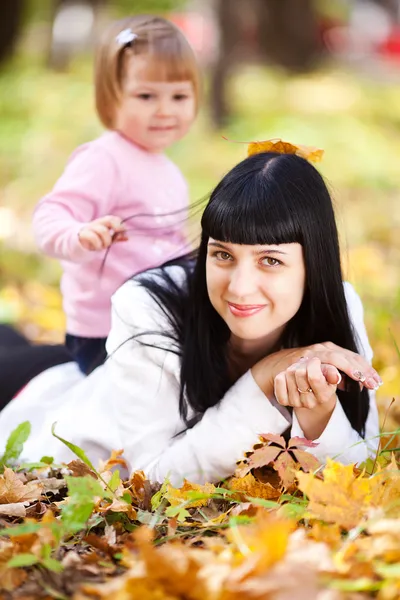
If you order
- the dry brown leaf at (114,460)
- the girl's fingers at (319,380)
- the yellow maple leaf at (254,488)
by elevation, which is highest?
the girl's fingers at (319,380)

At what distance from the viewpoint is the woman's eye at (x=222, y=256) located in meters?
2.35

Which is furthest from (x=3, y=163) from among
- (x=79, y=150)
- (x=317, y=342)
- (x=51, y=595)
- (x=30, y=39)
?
(x=30, y=39)

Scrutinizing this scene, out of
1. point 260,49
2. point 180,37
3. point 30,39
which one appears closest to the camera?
point 180,37

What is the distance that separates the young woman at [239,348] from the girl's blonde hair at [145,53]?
2.14 ft

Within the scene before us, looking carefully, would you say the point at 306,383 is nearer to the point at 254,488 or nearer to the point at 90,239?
the point at 254,488

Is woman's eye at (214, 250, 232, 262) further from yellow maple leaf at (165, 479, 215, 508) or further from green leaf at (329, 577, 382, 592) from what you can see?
green leaf at (329, 577, 382, 592)

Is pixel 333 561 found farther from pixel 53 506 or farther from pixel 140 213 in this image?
pixel 140 213

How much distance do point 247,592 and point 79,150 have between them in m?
1.97

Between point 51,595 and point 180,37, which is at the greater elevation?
point 180,37

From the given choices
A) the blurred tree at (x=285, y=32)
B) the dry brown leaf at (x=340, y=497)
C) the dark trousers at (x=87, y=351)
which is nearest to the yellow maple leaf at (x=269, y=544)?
the dry brown leaf at (x=340, y=497)

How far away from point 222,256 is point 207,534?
743mm

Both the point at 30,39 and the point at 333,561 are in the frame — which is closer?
the point at 333,561

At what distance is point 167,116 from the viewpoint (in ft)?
9.75

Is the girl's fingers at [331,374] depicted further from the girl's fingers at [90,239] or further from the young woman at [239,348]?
the girl's fingers at [90,239]
